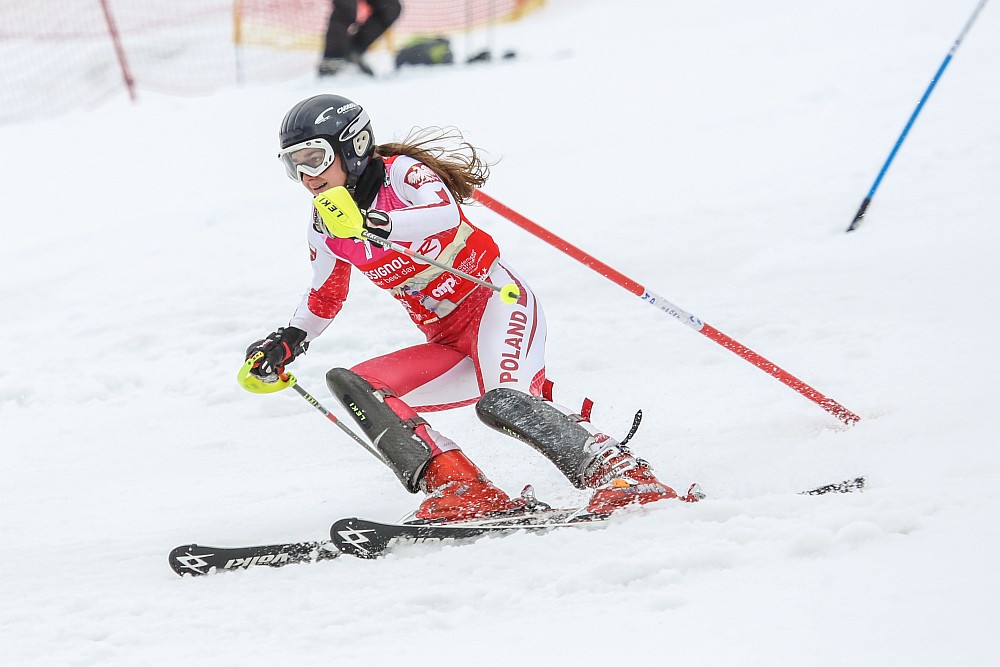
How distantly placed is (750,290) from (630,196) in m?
1.81

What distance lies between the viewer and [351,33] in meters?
11.1

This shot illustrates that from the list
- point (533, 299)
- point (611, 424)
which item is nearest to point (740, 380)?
point (611, 424)

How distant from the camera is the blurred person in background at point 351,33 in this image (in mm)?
10641

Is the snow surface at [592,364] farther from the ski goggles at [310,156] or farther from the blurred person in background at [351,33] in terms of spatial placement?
the ski goggles at [310,156]

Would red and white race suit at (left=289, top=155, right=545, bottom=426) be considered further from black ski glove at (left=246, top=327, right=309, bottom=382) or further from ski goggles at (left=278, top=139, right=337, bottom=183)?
ski goggles at (left=278, top=139, right=337, bottom=183)

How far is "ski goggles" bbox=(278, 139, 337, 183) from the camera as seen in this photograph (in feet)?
11.0

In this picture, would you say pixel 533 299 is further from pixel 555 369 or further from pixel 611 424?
pixel 555 369

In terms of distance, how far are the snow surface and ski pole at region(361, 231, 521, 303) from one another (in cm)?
81

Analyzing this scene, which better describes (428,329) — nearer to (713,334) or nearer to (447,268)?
(447,268)

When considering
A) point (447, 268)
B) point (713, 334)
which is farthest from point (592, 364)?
point (447, 268)

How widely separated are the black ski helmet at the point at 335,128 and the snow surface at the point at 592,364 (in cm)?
139

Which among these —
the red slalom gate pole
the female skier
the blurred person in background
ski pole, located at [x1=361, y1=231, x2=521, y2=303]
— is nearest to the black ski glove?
the female skier

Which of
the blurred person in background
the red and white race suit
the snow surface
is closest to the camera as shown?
the snow surface

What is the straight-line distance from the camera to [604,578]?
291cm
